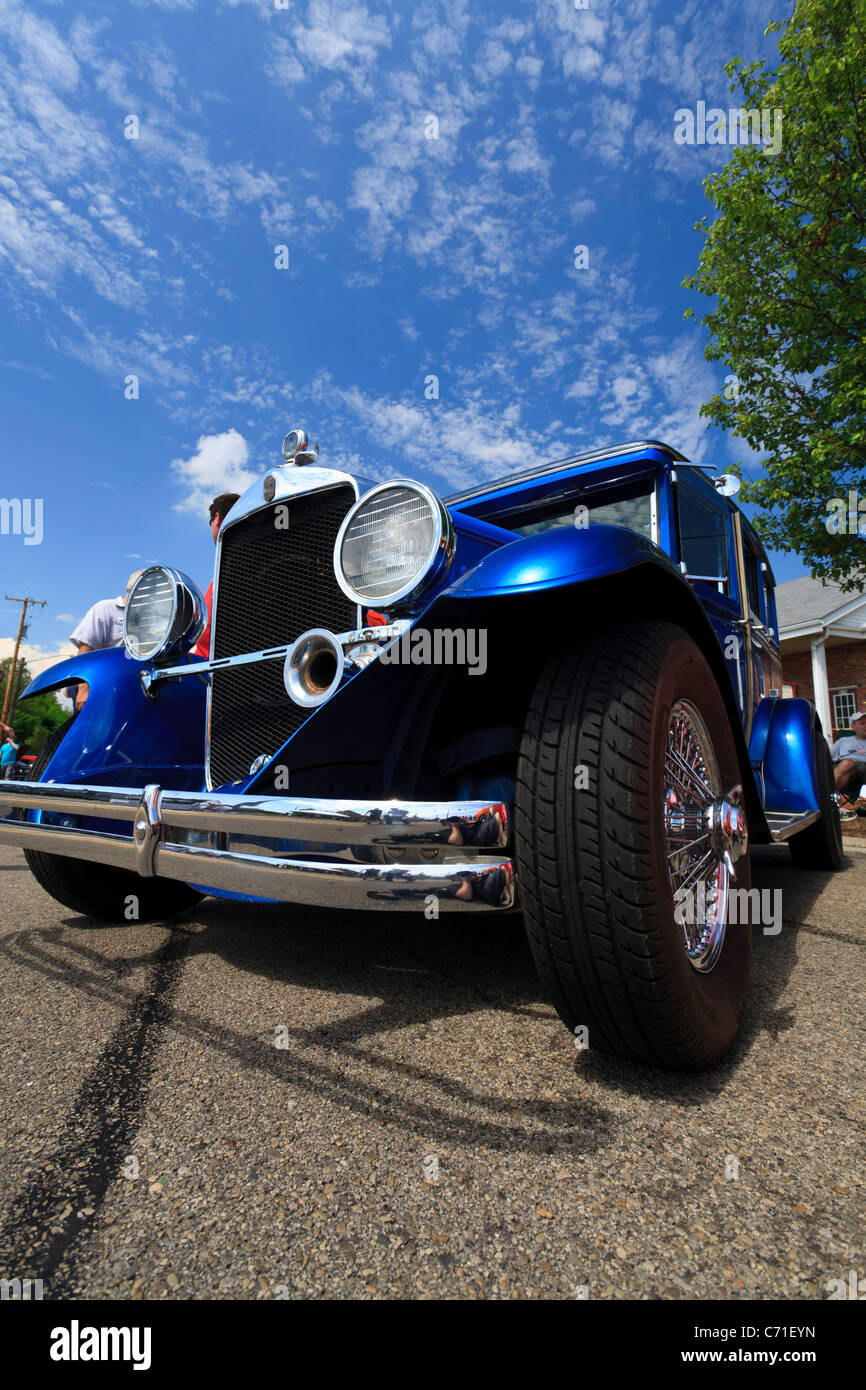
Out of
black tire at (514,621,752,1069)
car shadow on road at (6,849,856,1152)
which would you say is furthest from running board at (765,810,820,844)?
black tire at (514,621,752,1069)

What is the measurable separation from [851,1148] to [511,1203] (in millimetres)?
668

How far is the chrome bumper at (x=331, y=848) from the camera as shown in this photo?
133cm

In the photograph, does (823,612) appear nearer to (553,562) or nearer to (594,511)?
(594,511)

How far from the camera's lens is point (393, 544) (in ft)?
5.69

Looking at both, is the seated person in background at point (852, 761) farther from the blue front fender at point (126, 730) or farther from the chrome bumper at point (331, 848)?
the chrome bumper at point (331, 848)

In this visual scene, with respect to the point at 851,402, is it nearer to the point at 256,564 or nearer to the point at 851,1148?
the point at 256,564

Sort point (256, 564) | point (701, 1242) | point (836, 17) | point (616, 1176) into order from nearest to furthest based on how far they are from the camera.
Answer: point (701, 1242), point (616, 1176), point (256, 564), point (836, 17)

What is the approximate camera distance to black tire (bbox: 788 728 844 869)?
164 inches

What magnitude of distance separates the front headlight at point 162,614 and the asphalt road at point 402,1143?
1118 millimetres

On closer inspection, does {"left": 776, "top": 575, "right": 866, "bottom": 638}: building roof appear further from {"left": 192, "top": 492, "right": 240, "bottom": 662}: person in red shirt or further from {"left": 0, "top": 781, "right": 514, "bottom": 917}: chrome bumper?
{"left": 0, "top": 781, "right": 514, "bottom": 917}: chrome bumper

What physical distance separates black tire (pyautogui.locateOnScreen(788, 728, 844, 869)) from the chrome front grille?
3227 millimetres

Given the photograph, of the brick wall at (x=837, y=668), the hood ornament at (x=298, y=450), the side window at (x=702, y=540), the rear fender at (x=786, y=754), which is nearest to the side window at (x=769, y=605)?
the rear fender at (x=786, y=754)
